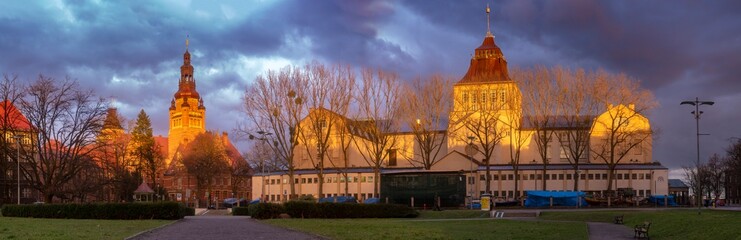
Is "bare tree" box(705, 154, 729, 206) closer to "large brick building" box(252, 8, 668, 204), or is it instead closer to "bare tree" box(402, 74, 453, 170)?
"large brick building" box(252, 8, 668, 204)

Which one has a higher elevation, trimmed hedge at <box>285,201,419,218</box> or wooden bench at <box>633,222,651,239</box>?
wooden bench at <box>633,222,651,239</box>

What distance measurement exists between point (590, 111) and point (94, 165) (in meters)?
48.4

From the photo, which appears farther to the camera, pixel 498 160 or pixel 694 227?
pixel 498 160

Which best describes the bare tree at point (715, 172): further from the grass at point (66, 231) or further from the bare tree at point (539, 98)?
the grass at point (66, 231)

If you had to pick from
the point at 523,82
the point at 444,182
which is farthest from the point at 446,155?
the point at 444,182

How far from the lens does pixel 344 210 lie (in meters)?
53.2

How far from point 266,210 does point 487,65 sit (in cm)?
5479

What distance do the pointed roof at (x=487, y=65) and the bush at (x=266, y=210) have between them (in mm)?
46974

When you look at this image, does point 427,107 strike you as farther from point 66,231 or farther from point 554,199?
point 66,231

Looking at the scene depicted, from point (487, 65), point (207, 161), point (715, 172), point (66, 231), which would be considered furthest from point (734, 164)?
point (66, 231)

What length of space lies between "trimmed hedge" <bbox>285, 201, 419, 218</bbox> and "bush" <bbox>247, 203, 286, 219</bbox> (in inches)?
23.0

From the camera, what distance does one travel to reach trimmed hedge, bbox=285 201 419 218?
171 ft

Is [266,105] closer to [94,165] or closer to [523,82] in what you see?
[94,165]

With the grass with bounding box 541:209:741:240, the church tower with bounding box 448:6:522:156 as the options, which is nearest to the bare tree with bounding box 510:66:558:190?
the church tower with bounding box 448:6:522:156
